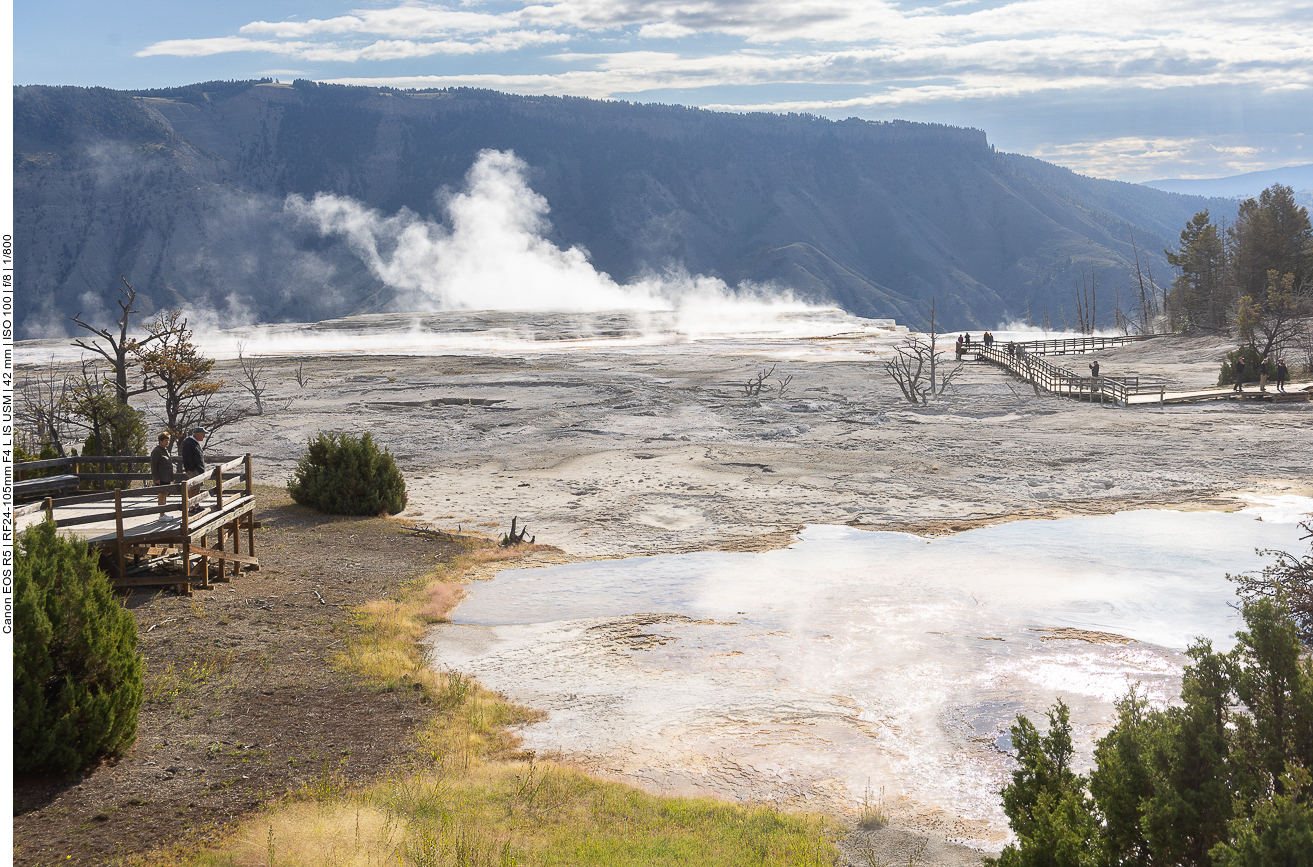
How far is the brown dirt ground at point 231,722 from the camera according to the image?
7.34 m

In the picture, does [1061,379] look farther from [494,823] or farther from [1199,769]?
[1199,769]

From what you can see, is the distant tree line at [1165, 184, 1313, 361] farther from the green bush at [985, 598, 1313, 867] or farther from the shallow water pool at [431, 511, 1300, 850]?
the green bush at [985, 598, 1313, 867]

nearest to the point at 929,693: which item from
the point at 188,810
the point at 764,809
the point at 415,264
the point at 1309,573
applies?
the point at 764,809

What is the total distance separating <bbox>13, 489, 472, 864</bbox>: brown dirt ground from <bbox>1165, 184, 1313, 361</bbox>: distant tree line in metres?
47.0

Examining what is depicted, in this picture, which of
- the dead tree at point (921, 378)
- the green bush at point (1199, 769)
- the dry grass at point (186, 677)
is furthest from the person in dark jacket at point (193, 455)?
the dead tree at point (921, 378)

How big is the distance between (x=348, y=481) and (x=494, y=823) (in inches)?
545

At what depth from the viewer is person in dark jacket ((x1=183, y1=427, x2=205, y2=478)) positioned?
14.6m

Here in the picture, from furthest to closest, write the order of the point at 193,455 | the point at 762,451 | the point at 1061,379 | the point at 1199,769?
the point at 1061,379, the point at 762,451, the point at 193,455, the point at 1199,769

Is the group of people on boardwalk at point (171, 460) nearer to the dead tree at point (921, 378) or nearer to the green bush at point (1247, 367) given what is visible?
the dead tree at point (921, 378)

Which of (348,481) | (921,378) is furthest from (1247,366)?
(348,481)

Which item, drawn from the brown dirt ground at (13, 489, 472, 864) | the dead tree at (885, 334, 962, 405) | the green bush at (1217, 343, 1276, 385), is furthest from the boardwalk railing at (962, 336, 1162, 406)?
the brown dirt ground at (13, 489, 472, 864)

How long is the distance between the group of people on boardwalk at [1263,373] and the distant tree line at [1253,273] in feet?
13.7

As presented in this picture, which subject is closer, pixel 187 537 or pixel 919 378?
pixel 187 537

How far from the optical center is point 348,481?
20.4m
